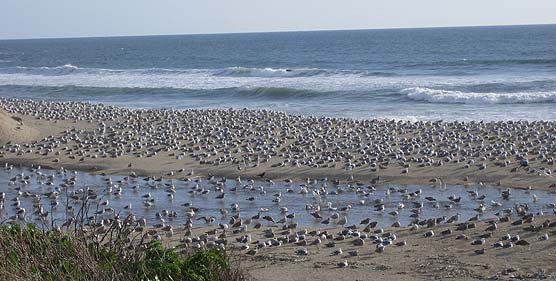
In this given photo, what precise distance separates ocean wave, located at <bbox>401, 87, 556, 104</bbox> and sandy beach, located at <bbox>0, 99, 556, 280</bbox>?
9.86 meters

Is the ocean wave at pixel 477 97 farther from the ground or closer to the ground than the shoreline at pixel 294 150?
farther from the ground

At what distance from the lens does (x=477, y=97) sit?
1328 inches

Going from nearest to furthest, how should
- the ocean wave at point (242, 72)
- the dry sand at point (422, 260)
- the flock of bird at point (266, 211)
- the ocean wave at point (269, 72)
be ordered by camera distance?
the dry sand at point (422, 260) < the flock of bird at point (266, 211) < the ocean wave at point (242, 72) < the ocean wave at point (269, 72)

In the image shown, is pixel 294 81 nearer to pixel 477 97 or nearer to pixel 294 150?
pixel 477 97

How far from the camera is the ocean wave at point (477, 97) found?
32.5 metres

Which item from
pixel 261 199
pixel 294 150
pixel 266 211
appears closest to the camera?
pixel 266 211

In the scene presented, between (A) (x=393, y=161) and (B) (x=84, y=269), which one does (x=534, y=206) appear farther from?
(B) (x=84, y=269)

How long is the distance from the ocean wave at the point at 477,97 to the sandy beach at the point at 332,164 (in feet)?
32.3

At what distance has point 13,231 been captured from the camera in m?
7.52

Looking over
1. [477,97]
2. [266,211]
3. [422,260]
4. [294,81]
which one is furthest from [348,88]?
[422,260]

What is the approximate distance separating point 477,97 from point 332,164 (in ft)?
58.3

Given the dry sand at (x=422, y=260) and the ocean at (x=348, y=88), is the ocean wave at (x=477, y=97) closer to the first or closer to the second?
the ocean at (x=348, y=88)

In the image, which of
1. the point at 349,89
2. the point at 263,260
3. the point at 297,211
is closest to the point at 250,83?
the point at 349,89

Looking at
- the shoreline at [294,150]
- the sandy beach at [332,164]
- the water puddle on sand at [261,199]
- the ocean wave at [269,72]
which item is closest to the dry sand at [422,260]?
the sandy beach at [332,164]
